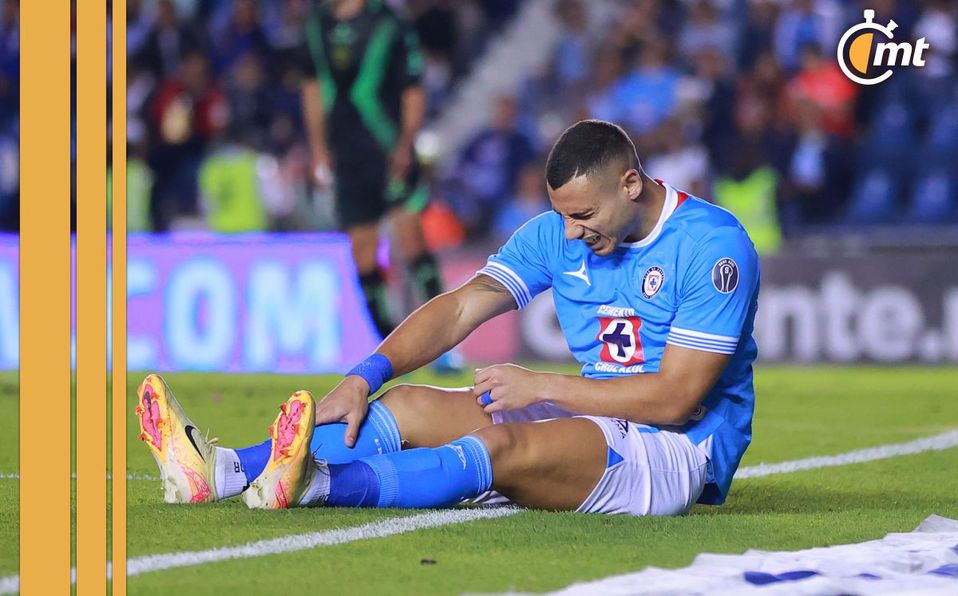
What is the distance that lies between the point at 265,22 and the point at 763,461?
10.6 meters

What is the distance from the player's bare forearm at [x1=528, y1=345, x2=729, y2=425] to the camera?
4.20m

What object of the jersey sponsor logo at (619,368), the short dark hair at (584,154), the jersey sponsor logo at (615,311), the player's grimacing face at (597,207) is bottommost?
the jersey sponsor logo at (619,368)

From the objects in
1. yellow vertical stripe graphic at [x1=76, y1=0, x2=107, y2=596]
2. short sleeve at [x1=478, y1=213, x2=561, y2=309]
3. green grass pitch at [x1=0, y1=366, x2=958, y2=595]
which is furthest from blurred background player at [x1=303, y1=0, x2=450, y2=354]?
yellow vertical stripe graphic at [x1=76, y1=0, x2=107, y2=596]

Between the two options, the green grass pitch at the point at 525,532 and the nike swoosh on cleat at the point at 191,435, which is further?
the nike swoosh on cleat at the point at 191,435

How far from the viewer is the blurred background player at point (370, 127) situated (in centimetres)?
947

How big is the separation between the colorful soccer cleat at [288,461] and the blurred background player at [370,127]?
17.8 ft

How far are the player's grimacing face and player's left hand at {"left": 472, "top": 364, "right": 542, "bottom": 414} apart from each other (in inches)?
16.0

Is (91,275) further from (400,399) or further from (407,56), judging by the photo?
(407,56)

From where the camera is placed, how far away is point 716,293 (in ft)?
13.9

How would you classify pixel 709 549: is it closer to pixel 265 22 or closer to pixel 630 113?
pixel 630 113

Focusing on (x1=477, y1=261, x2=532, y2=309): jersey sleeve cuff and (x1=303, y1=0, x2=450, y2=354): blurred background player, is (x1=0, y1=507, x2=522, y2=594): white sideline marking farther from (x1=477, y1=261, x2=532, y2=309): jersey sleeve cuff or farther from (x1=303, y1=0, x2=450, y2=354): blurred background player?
(x1=303, y1=0, x2=450, y2=354): blurred background player

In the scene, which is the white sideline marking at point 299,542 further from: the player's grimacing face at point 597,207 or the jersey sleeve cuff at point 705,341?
the player's grimacing face at point 597,207

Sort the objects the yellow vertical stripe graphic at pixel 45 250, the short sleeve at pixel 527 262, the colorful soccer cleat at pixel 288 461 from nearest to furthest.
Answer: the yellow vertical stripe graphic at pixel 45 250, the colorful soccer cleat at pixel 288 461, the short sleeve at pixel 527 262

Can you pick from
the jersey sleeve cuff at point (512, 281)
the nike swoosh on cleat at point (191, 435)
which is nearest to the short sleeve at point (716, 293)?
the jersey sleeve cuff at point (512, 281)
